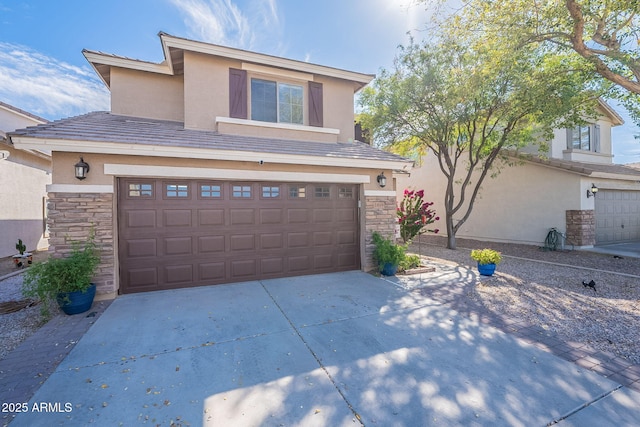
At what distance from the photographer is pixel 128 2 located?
7.45m

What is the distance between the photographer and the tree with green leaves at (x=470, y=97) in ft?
28.2

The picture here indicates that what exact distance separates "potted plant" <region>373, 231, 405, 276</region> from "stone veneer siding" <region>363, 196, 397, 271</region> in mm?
276

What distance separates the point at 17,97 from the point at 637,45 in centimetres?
2399

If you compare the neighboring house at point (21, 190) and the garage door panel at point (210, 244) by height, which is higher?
the neighboring house at point (21, 190)

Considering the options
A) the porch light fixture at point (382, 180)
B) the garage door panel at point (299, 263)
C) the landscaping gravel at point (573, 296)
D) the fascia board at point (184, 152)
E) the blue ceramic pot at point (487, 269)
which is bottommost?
the landscaping gravel at point (573, 296)

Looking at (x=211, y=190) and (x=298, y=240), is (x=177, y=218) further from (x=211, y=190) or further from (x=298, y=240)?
(x=298, y=240)

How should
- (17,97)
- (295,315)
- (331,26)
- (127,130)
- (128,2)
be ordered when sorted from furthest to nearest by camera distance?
(17,97) → (331,26) → (128,2) → (127,130) → (295,315)

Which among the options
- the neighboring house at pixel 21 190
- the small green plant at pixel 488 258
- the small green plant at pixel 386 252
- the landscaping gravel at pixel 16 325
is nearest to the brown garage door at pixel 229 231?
the small green plant at pixel 386 252

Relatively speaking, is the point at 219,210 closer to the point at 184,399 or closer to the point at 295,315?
the point at 295,315

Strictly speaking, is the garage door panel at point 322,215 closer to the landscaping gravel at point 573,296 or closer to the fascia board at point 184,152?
the fascia board at point 184,152

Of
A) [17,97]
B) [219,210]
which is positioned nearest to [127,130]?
[219,210]

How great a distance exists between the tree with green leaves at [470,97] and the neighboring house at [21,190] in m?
12.5

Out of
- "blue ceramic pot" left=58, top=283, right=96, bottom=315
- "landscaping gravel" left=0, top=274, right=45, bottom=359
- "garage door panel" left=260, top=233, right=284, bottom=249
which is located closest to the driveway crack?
"garage door panel" left=260, top=233, right=284, bottom=249

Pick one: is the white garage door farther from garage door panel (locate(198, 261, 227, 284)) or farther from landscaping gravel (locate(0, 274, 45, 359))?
landscaping gravel (locate(0, 274, 45, 359))
